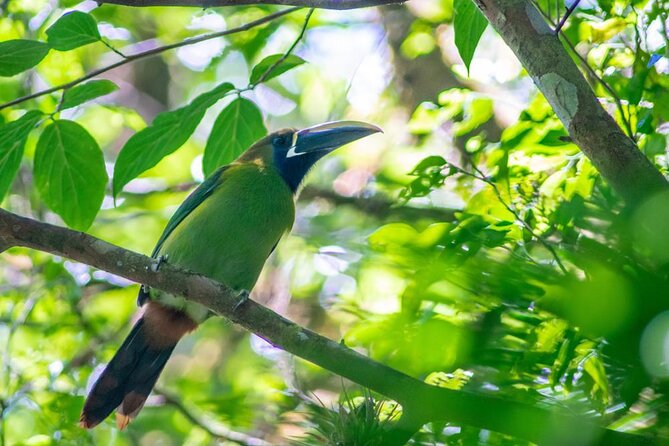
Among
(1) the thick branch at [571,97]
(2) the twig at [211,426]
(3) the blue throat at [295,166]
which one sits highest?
(3) the blue throat at [295,166]

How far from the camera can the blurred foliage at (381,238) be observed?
107 centimetres

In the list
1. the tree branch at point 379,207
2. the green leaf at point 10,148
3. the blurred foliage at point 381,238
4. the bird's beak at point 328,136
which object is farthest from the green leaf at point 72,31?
the tree branch at point 379,207

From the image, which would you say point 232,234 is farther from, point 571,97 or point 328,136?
point 571,97

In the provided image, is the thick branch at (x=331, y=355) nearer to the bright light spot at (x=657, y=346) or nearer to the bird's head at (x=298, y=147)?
the bright light spot at (x=657, y=346)

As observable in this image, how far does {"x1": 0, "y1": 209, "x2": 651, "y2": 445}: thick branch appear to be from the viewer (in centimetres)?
105

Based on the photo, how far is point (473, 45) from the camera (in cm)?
249

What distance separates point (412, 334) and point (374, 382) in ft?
2.56

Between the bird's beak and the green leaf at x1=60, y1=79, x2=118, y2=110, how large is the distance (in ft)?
5.38

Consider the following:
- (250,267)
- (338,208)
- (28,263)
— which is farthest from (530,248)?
(28,263)

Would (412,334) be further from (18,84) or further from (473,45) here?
(18,84)

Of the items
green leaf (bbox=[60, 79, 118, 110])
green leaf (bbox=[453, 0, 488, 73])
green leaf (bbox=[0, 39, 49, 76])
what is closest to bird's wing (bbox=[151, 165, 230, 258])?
green leaf (bbox=[60, 79, 118, 110])

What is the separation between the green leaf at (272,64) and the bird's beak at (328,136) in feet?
4.10

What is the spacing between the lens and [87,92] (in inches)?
114

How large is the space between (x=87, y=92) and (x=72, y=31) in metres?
0.21
